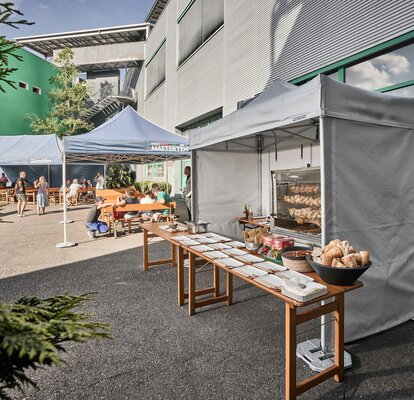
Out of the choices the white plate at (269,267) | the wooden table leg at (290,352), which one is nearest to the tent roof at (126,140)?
the white plate at (269,267)

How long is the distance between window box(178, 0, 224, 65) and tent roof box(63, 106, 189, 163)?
660 cm

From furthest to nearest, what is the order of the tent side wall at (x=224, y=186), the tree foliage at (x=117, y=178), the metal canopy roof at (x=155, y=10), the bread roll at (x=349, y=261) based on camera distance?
the metal canopy roof at (x=155, y=10) < the tree foliage at (x=117, y=178) < the tent side wall at (x=224, y=186) < the bread roll at (x=349, y=261)

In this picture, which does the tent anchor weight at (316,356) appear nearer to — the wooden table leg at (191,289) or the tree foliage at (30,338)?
the wooden table leg at (191,289)

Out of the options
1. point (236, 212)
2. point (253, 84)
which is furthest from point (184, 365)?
point (253, 84)

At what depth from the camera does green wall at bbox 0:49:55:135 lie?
23.7 meters

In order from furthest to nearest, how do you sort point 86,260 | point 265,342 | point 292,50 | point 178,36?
point 178,36 < point 292,50 < point 86,260 < point 265,342

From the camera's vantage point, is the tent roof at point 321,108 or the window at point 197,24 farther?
the window at point 197,24

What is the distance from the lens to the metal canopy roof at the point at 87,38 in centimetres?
2658

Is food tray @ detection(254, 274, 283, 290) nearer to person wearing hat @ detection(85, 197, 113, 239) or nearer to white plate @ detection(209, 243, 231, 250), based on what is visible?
white plate @ detection(209, 243, 231, 250)

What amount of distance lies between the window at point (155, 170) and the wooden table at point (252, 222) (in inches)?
599

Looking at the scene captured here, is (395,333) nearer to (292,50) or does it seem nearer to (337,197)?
(337,197)

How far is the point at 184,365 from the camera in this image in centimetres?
267

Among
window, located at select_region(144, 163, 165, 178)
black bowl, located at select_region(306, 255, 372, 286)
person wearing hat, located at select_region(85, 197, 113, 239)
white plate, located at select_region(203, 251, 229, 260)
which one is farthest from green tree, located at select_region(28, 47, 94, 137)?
black bowl, located at select_region(306, 255, 372, 286)

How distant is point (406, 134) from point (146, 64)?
986 inches
